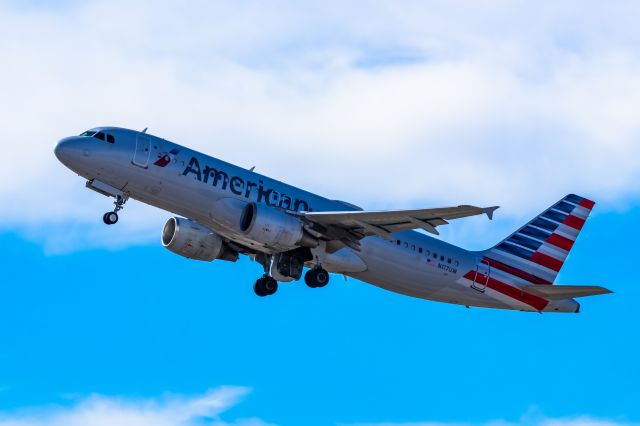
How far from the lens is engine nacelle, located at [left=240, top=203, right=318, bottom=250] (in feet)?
142

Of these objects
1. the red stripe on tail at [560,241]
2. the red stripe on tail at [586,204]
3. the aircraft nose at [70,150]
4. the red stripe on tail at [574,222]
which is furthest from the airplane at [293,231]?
the red stripe on tail at [586,204]

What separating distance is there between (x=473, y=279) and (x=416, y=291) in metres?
2.64

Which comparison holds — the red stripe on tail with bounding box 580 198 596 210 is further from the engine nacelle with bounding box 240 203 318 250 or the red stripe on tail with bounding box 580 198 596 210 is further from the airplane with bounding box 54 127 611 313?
the engine nacelle with bounding box 240 203 318 250

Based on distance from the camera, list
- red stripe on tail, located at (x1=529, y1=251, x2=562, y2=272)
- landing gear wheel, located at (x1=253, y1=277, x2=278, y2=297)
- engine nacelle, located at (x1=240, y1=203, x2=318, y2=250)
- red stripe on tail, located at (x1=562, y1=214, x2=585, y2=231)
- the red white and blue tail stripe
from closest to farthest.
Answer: engine nacelle, located at (x1=240, y1=203, x2=318, y2=250) → landing gear wheel, located at (x1=253, y1=277, x2=278, y2=297) → the red white and blue tail stripe → red stripe on tail, located at (x1=529, y1=251, x2=562, y2=272) → red stripe on tail, located at (x1=562, y1=214, x2=585, y2=231)

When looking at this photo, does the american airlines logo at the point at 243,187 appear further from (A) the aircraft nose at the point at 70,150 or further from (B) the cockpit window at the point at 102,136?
(A) the aircraft nose at the point at 70,150

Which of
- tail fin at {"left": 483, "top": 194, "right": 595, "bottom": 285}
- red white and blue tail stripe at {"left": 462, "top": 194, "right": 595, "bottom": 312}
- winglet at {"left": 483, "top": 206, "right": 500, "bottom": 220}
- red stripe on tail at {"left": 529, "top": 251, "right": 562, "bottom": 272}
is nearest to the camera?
winglet at {"left": 483, "top": 206, "right": 500, "bottom": 220}

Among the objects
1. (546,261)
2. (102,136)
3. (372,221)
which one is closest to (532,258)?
(546,261)

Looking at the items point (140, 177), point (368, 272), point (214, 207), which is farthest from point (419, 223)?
point (140, 177)

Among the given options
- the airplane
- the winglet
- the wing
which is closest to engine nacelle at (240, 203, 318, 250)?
the airplane

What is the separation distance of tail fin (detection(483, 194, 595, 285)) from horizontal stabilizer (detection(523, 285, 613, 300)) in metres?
1.09

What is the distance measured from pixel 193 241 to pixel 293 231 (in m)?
6.42

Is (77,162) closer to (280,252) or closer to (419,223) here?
(280,252)

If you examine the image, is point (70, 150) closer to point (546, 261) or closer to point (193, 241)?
point (193, 241)

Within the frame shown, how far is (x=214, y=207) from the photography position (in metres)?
44.0
